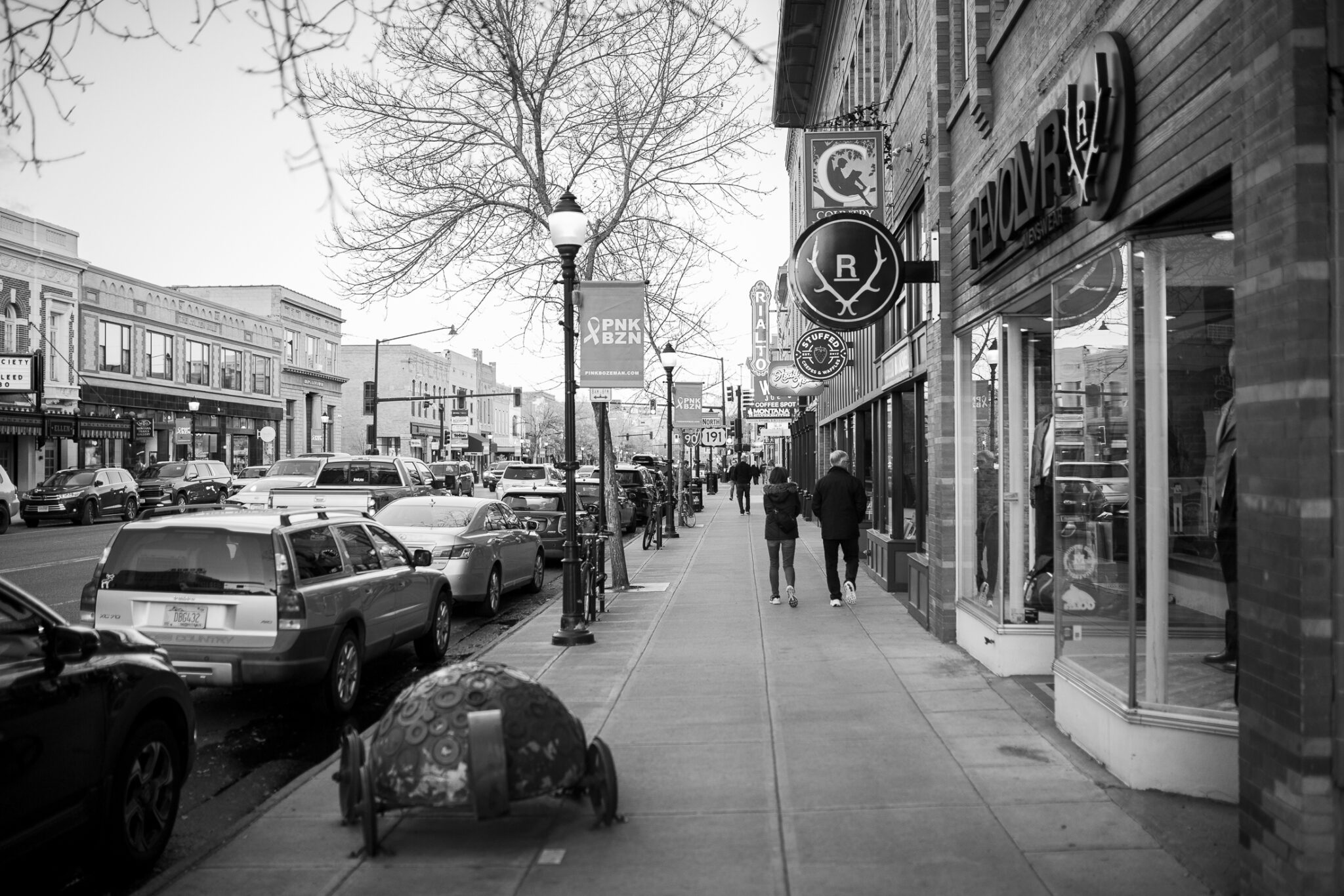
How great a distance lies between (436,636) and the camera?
35.2ft

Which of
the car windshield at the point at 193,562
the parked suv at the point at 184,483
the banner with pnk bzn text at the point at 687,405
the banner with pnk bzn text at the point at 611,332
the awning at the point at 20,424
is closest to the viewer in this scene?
the car windshield at the point at 193,562

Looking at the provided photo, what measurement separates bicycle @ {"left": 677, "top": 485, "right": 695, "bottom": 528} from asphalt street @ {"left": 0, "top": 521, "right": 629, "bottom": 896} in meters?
16.4

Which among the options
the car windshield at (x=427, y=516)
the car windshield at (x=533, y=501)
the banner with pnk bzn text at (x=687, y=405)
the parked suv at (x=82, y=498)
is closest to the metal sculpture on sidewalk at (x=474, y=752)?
the car windshield at (x=427, y=516)

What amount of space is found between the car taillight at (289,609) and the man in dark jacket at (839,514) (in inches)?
276

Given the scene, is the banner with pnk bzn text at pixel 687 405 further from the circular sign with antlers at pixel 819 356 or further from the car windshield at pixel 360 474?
the circular sign with antlers at pixel 819 356

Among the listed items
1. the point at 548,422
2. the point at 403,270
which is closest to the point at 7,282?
the point at 403,270

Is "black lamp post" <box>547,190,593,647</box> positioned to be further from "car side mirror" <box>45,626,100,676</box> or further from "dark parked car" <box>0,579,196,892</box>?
"car side mirror" <box>45,626,100,676</box>

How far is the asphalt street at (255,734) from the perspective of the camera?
19.6ft

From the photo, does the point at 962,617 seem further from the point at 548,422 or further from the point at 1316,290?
the point at 548,422

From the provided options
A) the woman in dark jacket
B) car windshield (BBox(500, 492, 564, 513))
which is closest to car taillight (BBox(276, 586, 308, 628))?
the woman in dark jacket

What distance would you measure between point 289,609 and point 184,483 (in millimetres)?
31107

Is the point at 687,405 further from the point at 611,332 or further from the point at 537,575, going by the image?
the point at 611,332

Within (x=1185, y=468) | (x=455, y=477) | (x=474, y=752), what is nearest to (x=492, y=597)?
(x=474, y=752)

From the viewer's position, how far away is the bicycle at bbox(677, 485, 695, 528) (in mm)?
31266
